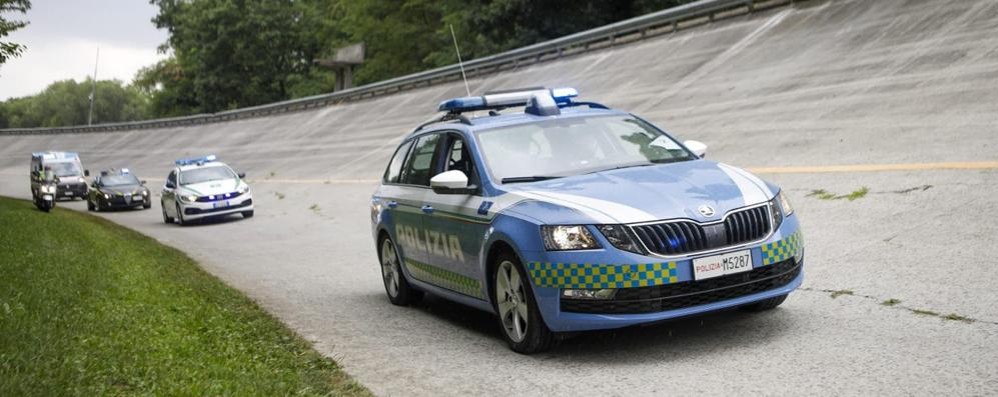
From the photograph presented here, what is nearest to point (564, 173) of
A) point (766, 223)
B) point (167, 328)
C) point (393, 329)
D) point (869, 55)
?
point (766, 223)

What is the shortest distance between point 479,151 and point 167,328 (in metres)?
2.60

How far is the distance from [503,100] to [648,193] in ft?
8.01

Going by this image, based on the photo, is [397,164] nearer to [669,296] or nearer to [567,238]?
[567,238]

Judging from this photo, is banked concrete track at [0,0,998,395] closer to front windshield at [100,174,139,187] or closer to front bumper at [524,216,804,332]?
front bumper at [524,216,804,332]

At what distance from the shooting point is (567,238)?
23.7 ft

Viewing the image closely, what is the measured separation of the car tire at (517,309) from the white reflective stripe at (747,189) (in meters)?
1.43

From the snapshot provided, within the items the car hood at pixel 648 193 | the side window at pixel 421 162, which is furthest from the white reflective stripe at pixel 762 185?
the side window at pixel 421 162

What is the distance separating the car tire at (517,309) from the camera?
7543 millimetres

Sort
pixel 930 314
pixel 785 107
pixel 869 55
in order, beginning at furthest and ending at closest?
pixel 869 55
pixel 785 107
pixel 930 314

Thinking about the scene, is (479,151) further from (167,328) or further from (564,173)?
(167,328)

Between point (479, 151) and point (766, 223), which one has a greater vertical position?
point (479, 151)

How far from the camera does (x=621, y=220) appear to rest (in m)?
7.10

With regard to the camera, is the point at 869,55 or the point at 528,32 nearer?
the point at 869,55

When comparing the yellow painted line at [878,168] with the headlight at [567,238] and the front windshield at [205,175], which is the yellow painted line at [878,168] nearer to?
the headlight at [567,238]
